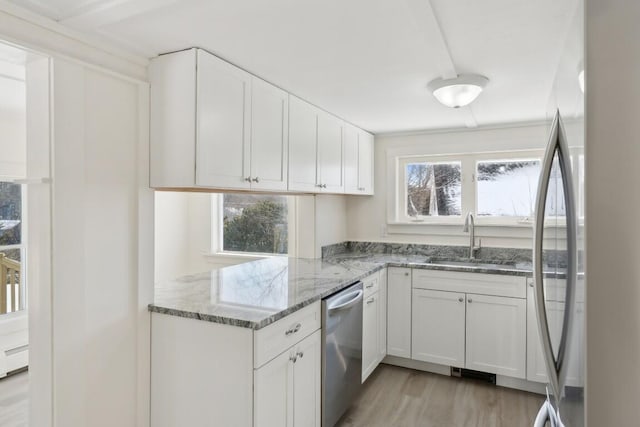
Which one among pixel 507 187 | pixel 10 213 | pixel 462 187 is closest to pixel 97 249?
pixel 10 213

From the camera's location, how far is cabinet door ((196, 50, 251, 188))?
71.4 inches

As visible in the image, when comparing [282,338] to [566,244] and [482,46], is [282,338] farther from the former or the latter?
[482,46]

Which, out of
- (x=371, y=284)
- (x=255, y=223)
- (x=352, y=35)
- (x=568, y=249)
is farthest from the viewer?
(x=255, y=223)

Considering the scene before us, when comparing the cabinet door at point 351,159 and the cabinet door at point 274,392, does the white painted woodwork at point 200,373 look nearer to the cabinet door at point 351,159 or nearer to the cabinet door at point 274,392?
the cabinet door at point 274,392

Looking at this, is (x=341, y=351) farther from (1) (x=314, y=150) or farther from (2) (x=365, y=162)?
(2) (x=365, y=162)

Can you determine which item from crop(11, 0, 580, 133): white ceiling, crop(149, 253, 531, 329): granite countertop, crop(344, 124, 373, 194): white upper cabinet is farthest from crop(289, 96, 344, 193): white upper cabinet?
crop(149, 253, 531, 329): granite countertop

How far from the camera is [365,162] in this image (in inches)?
148

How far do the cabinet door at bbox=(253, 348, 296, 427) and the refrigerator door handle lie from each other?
3.70 feet

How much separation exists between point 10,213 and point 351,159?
113 inches

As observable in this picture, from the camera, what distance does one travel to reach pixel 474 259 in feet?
11.4

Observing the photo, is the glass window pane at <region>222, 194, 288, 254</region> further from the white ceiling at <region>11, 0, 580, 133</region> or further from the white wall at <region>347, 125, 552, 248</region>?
the white ceiling at <region>11, 0, 580, 133</region>

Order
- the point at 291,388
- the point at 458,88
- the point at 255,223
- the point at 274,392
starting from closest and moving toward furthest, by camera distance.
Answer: the point at 274,392 → the point at 291,388 → the point at 458,88 → the point at 255,223

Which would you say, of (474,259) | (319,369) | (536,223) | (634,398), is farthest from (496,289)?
(634,398)

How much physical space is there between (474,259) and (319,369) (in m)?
1.98
